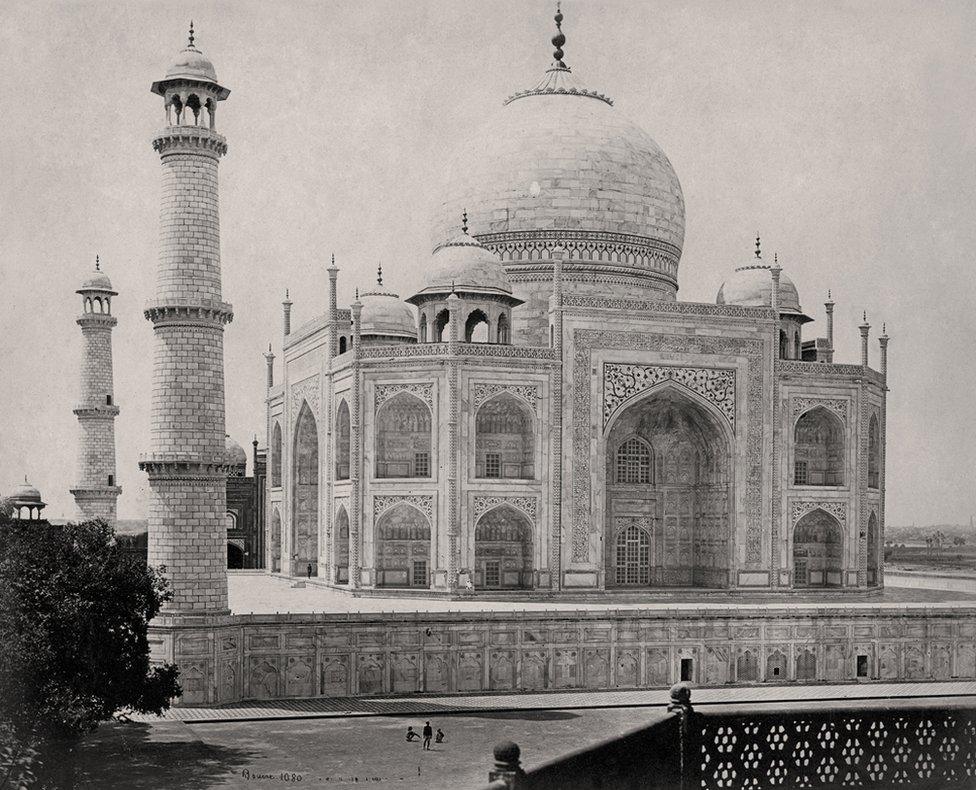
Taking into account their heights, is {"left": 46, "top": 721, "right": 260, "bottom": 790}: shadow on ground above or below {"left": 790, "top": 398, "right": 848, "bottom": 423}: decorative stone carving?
below

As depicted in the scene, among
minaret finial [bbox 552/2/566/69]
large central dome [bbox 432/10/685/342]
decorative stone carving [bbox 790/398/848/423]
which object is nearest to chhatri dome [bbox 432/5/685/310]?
large central dome [bbox 432/10/685/342]

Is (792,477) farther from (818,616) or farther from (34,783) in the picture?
(34,783)

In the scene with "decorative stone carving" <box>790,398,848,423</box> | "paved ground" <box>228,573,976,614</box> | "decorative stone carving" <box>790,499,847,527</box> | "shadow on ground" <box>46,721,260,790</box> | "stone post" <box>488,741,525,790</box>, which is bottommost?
"shadow on ground" <box>46,721,260,790</box>

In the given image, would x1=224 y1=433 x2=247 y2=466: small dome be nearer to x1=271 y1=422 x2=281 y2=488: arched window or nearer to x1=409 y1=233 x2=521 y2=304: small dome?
x1=271 y1=422 x2=281 y2=488: arched window

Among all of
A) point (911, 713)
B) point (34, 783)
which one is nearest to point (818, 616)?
point (34, 783)

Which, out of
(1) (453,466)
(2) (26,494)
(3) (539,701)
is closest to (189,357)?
(3) (539,701)

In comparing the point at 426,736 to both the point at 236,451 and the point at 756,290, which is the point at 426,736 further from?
the point at 236,451

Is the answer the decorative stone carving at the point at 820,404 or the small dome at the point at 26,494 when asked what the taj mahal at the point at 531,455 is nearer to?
the decorative stone carving at the point at 820,404
